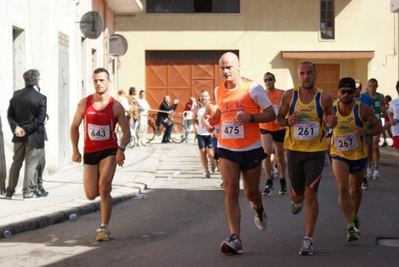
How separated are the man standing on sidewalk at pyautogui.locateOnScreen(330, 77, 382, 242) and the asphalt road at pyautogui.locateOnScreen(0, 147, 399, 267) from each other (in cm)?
61

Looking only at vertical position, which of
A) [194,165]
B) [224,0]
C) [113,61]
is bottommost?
[194,165]

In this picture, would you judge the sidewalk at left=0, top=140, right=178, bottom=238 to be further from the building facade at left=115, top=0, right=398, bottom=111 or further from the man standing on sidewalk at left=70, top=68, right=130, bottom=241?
the building facade at left=115, top=0, right=398, bottom=111

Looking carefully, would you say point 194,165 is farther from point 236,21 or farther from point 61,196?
point 236,21

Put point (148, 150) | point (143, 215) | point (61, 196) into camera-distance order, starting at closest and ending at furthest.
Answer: point (143, 215) < point (61, 196) < point (148, 150)

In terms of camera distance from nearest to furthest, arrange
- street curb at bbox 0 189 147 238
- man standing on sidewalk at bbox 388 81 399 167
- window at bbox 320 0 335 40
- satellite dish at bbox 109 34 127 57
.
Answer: street curb at bbox 0 189 147 238 < man standing on sidewalk at bbox 388 81 399 167 < satellite dish at bbox 109 34 127 57 < window at bbox 320 0 335 40

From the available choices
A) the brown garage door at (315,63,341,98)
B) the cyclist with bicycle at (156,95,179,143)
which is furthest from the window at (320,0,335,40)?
the cyclist with bicycle at (156,95,179,143)

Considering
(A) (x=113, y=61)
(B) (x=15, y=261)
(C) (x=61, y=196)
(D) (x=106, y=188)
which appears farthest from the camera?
(A) (x=113, y=61)

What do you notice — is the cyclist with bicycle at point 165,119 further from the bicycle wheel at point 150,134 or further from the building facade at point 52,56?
the building facade at point 52,56

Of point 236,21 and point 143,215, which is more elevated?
point 236,21

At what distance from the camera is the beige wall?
39062mm

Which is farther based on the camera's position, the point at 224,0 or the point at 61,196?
the point at 224,0

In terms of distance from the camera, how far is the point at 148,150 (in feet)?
90.9

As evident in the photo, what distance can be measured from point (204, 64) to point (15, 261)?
31024 millimetres

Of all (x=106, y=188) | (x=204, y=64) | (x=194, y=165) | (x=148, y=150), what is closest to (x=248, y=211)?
(x=106, y=188)
